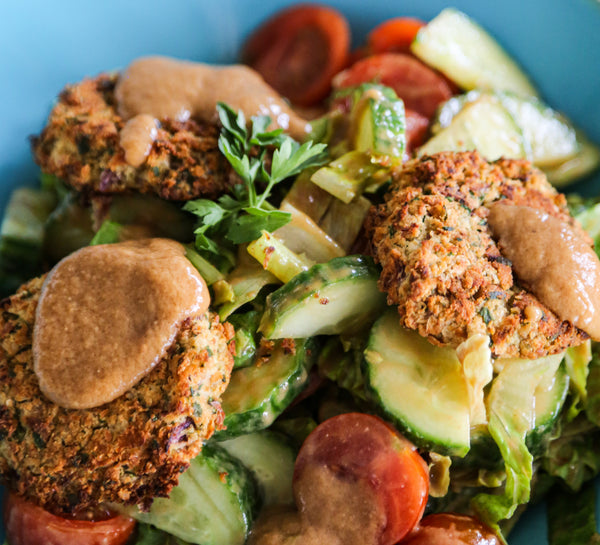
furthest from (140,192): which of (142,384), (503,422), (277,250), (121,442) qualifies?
(503,422)

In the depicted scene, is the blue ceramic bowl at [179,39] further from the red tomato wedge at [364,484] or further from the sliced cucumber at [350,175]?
the red tomato wedge at [364,484]

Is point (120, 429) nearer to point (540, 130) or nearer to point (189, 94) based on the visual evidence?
point (189, 94)

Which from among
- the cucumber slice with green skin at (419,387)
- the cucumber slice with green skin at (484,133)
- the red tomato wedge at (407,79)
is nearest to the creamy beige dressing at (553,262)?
the cucumber slice with green skin at (419,387)

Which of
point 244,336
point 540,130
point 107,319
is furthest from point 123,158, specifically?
point 540,130

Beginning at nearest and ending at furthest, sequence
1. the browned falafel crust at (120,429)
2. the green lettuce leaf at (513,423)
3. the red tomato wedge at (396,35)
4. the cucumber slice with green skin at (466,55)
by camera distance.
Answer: the browned falafel crust at (120,429), the green lettuce leaf at (513,423), the cucumber slice with green skin at (466,55), the red tomato wedge at (396,35)

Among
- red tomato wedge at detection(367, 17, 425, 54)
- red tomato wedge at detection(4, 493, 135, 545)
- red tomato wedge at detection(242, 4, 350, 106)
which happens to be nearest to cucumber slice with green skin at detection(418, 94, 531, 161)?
red tomato wedge at detection(367, 17, 425, 54)

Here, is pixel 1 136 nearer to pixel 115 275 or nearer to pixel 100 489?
pixel 115 275
